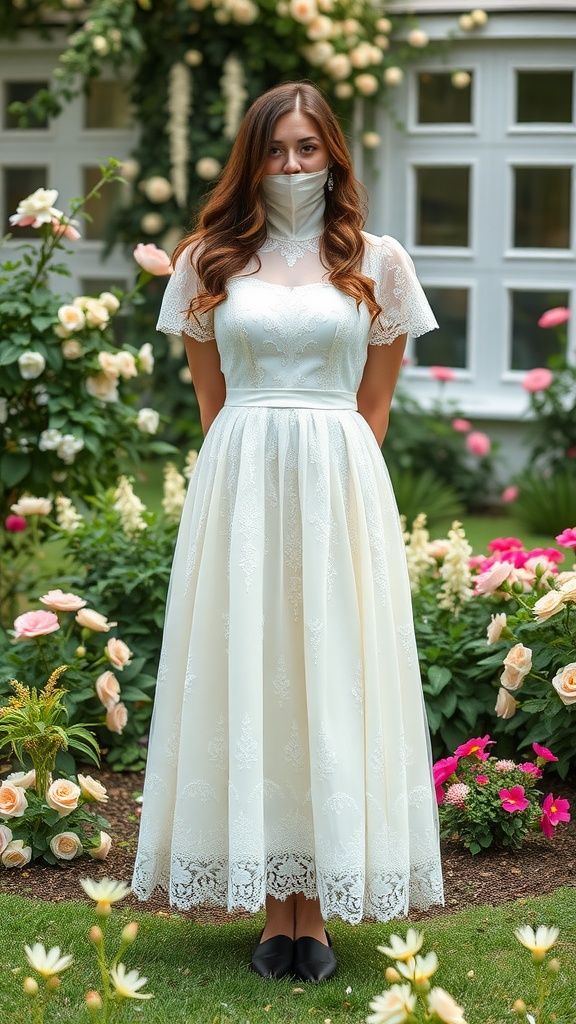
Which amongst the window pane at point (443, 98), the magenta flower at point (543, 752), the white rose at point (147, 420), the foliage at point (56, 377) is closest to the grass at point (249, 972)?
the magenta flower at point (543, 752)

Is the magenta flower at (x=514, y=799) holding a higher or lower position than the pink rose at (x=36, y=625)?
lower

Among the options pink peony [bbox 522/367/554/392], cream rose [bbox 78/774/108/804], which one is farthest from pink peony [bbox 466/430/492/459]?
cream rose [bbox 78/774/108/804]

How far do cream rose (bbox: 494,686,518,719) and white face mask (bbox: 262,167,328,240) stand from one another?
4.70 ft

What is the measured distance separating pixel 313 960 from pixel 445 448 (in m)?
5.50

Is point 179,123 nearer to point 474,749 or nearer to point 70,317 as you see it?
point 70,317

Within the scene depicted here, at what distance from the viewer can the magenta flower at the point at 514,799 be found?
3371 mm

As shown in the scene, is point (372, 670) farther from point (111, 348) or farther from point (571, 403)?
point (571, 403)

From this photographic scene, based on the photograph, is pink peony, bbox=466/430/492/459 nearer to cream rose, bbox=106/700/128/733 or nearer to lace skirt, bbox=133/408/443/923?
cream rose, bbox=106/700/128/733

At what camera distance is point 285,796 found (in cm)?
272

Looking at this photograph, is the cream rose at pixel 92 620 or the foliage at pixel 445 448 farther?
Result: the foliage at pixel 445 448

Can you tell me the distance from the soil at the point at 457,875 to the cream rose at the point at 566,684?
0.41 metres

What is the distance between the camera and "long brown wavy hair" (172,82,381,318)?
8.95 feet

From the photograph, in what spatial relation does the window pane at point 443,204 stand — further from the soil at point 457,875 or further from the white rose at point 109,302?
the soil at point 457,875

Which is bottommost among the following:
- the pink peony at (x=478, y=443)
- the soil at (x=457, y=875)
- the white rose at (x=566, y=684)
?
the pink peony at (x=478, y=443)
